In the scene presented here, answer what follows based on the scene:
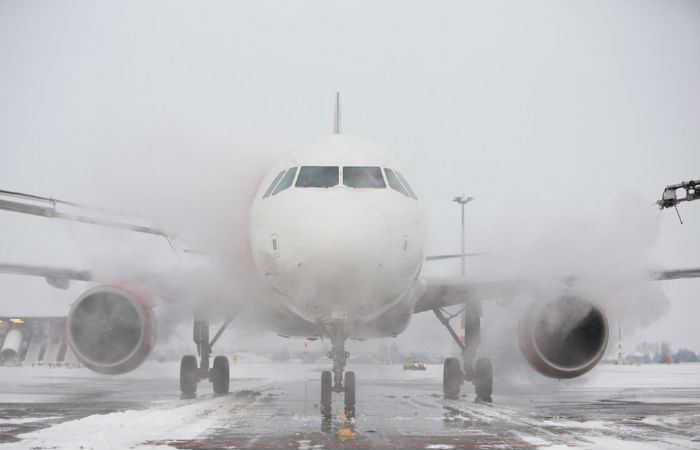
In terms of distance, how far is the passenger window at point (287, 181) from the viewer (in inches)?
432

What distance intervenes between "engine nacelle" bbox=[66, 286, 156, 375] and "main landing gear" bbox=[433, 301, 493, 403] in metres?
6.88

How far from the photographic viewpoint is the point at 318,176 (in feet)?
35.7

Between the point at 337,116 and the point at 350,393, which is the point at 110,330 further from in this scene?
the point at 337,116

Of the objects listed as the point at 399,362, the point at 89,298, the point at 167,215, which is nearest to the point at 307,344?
the point at 167,215

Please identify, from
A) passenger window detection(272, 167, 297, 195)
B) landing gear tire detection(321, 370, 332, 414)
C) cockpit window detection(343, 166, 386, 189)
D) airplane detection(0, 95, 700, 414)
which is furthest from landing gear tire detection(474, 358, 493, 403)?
passenger window detection(272, 167, 297, 195)

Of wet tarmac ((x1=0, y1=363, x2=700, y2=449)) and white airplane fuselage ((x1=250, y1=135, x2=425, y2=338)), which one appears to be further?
white airplane fuselage ((x1=250, y1=135, x2=425, y2=338))

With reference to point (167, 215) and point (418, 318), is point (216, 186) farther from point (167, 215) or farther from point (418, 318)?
point (418, 318)

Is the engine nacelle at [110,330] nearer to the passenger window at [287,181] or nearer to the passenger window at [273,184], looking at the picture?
the passenger window at [273,184]

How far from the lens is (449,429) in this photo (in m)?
9.45

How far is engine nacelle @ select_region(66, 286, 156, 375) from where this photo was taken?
12492mm

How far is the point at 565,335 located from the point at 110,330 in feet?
26.5

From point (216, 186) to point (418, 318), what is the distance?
28.9 ft

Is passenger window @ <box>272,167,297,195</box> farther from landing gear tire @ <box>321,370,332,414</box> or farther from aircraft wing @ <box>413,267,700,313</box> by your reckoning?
aircraft wing @ <box>413,267,700,313</box>

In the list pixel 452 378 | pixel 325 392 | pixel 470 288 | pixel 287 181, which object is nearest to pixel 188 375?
pixel 325 392
